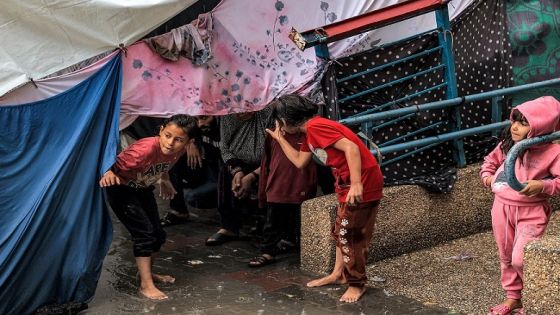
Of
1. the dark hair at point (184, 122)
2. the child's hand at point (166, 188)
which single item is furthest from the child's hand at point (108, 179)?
the child's hand at point (166, 188)

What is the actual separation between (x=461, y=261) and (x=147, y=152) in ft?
8.54

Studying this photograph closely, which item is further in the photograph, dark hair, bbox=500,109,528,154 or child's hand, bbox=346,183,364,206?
child's hand, bbox=346,183,364,206

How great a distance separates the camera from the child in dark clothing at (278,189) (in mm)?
5867

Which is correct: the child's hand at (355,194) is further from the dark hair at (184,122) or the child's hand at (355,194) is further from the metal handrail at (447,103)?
the dark hair at (184,122)

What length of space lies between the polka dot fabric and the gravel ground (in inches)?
21.5

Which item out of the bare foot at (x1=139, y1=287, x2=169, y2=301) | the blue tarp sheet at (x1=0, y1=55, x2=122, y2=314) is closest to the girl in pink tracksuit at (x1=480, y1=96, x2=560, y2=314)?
the bare foot at (x1=139, y1=287, x2=169, y2=301)

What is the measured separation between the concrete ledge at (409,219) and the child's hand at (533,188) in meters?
1.69

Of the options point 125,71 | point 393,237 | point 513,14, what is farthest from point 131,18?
point 513,14

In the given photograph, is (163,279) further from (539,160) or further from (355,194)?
(539,160)

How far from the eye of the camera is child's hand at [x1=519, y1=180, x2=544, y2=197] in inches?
161

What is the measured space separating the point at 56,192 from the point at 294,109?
68.0 inches

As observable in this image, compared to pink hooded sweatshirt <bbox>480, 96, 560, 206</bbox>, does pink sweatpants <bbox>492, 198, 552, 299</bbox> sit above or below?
below

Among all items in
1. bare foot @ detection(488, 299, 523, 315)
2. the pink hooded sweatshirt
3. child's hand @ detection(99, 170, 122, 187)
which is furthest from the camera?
child's hand @ detection(99, 170, 122, 187)

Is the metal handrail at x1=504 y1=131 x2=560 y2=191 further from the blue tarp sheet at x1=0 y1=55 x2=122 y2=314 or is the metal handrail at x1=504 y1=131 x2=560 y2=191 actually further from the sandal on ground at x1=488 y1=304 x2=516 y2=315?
the blue tarp sheet at x1=0 y1=55 x2=122 y2=314
